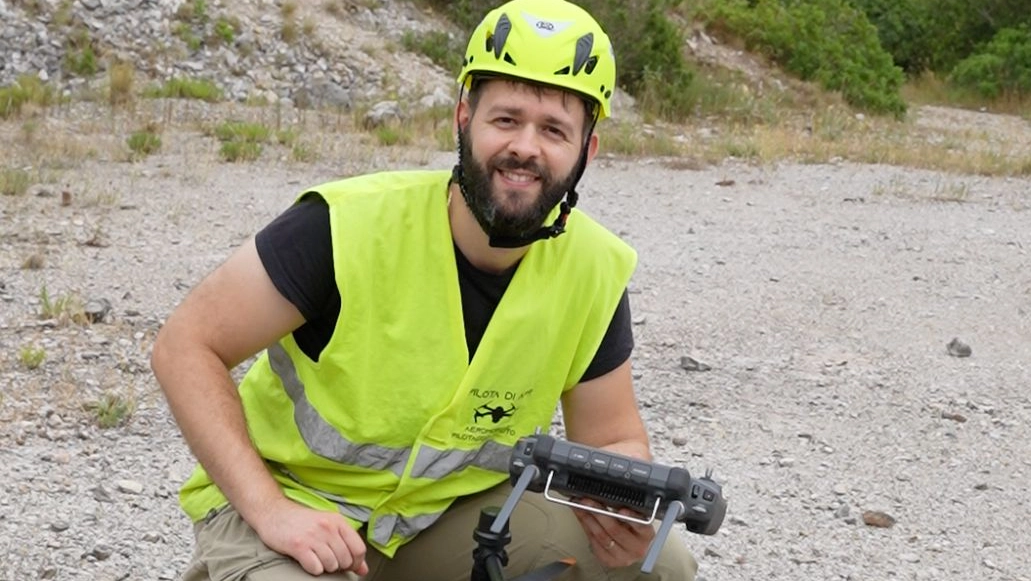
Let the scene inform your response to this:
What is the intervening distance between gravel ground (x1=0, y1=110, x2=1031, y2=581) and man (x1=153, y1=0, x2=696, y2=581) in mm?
1332

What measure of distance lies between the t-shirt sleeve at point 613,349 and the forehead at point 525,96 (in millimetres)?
456

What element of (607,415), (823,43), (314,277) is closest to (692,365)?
(607,415)

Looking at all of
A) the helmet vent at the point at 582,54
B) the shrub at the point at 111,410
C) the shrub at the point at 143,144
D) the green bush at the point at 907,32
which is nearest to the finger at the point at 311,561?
the helmet vent at the point at 582,54

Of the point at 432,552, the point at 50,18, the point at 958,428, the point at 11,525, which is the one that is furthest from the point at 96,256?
the point at 50,18

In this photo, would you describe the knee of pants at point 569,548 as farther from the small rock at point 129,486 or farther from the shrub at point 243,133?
the shrub at point 243,133

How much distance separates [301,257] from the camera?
115 inches

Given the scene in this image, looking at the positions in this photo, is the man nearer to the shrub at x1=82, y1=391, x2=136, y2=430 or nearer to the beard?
the beard

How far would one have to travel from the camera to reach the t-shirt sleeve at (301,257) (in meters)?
2.89

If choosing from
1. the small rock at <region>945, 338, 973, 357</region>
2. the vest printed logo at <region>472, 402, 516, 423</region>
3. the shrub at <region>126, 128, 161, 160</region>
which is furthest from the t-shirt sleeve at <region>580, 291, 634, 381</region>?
the shrub at <region>126, 128, 161, 160</region>

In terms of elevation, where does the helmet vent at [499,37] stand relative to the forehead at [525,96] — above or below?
above

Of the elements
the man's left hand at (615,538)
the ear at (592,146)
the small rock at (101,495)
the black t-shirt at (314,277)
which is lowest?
the small rock at (101,495)

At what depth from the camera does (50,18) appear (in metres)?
15.0

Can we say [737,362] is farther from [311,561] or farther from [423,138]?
[423,138]

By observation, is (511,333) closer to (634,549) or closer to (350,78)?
(634,549)
